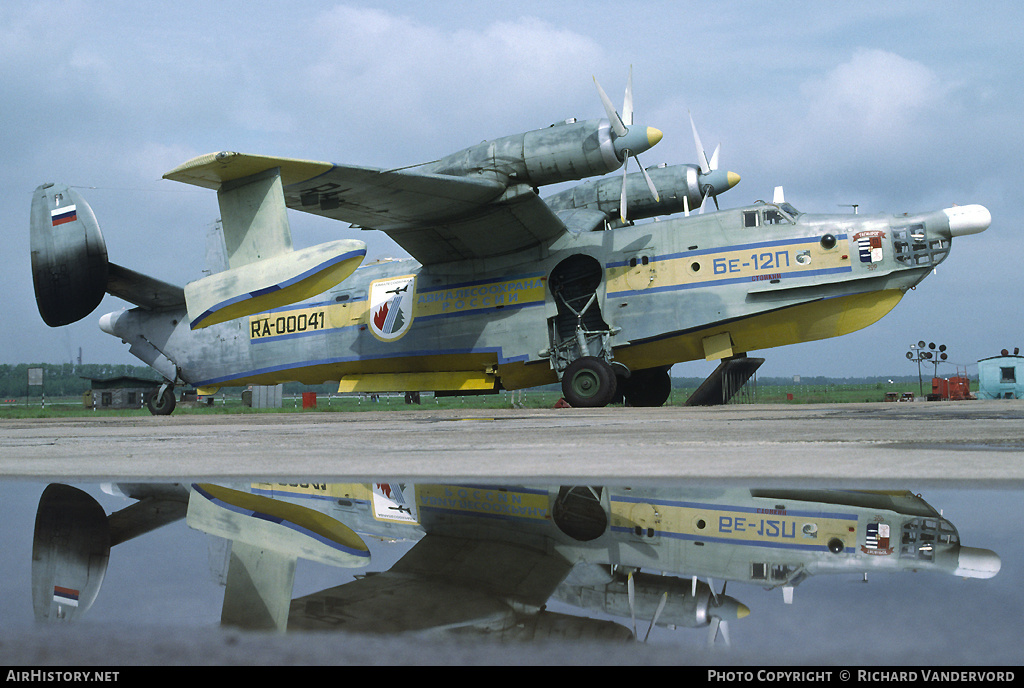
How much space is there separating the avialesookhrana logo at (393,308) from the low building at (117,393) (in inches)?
995

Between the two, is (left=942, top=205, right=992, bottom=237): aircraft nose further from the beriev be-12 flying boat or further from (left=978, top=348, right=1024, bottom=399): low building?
(left=978, top=348, right=1024, bottom=399): low building

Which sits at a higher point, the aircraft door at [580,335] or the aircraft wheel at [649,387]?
the aircraft door at [580,335]

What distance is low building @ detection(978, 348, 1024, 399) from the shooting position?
95.7 feet

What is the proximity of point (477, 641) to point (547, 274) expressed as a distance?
538 inches

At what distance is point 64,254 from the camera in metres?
16.0

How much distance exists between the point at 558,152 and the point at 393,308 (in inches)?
221

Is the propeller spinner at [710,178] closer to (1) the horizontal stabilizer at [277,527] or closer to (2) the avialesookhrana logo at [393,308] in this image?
(2) the avialesookhrana logo at [393,308]

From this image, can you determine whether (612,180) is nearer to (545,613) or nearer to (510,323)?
(510,323)

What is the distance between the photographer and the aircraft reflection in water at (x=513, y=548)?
146 cm

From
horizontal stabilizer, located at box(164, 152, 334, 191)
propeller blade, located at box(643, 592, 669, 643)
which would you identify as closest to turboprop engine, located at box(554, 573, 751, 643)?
propeller blade, located at box(643, 592, 669, 643)

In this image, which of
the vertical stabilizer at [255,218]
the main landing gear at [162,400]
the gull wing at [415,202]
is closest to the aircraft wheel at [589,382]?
the gull wing at [415,202]

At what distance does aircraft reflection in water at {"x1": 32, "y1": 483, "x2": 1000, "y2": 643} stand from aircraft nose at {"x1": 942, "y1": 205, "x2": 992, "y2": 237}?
38.6 ft

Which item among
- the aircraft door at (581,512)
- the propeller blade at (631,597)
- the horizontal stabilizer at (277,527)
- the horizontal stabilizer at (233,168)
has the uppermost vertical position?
the horizontal stabilizer at (233,168)
